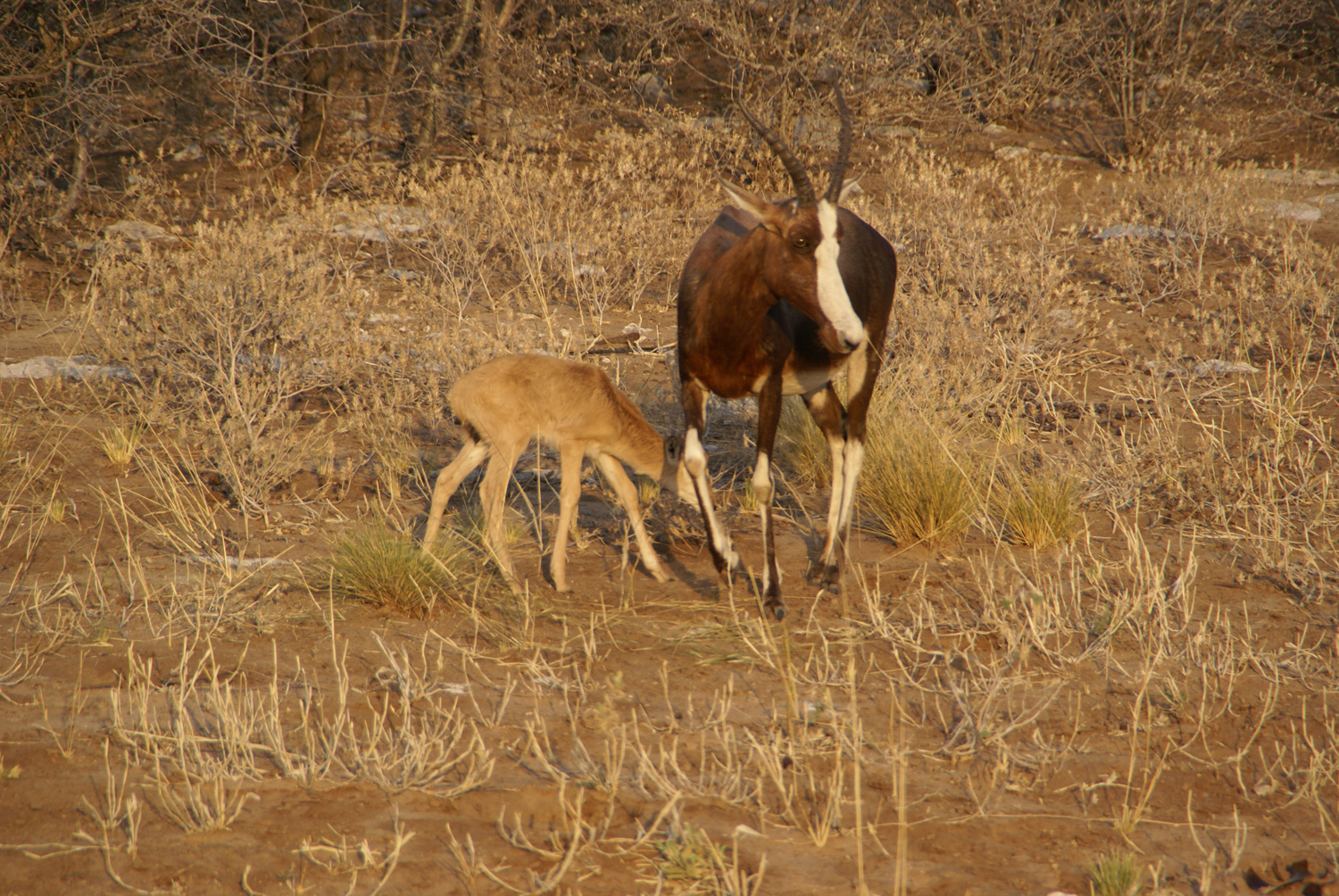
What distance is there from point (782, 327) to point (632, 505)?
51.1 inches

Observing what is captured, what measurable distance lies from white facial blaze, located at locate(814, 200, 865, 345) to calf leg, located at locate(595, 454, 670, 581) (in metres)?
1.68

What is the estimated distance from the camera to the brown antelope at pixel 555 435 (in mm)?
5902

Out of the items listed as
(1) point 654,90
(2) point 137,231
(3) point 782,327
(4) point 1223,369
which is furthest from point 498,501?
(1) point 654,90

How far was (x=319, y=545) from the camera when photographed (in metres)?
6.36

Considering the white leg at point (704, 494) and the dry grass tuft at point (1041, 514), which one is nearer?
the white leg at point (704, 494)

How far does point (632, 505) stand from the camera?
6164 mm

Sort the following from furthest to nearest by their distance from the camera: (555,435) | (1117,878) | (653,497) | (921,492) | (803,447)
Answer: (803,447) → (653,497) → (921,492) → (555,435) → (1117,878)

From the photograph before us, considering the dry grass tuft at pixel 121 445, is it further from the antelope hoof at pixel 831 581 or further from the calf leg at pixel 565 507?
the antelope hoof at pixel 831 581

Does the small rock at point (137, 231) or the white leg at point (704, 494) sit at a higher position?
the white leg at point (704, 494)

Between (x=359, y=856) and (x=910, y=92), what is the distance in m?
13.7

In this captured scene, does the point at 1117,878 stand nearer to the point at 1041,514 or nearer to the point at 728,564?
the point at 728,564

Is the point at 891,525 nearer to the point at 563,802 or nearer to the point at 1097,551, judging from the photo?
the point at 1097,551

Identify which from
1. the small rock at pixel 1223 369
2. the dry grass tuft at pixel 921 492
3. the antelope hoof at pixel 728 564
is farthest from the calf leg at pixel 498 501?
the small rock at pixel 1223 369

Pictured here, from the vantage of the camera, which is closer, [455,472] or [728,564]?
[728,564]
